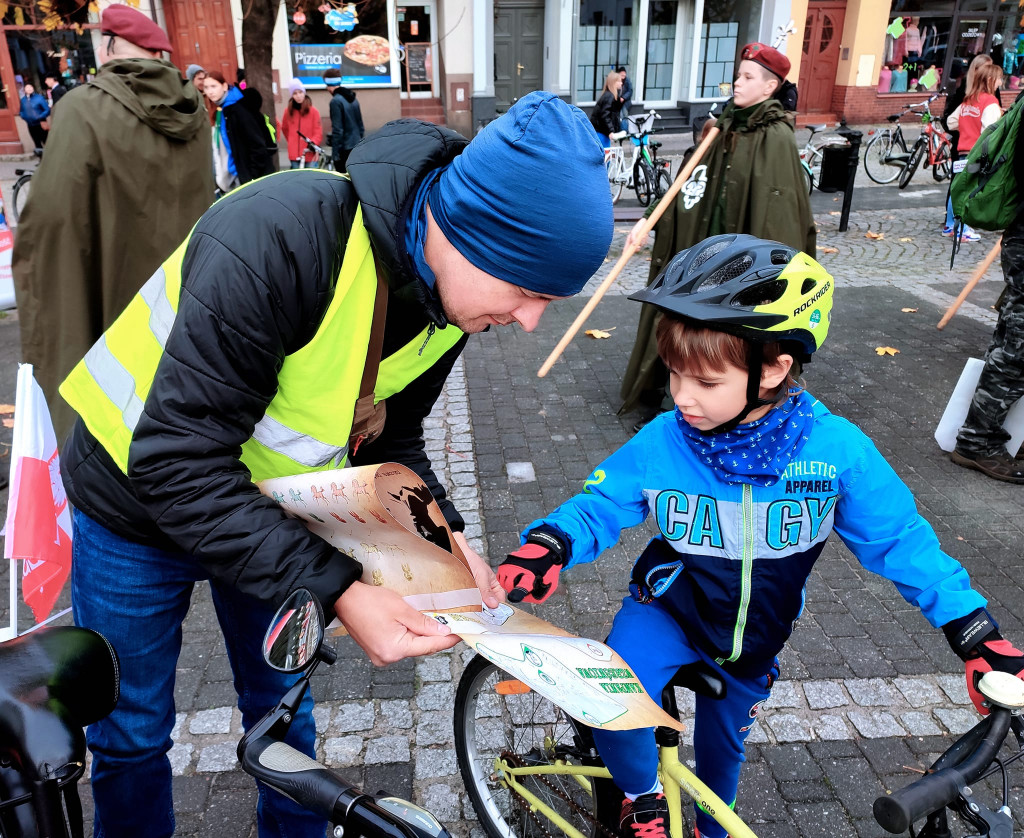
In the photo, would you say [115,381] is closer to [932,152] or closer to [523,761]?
[523,761]

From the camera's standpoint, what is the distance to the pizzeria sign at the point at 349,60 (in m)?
19.2

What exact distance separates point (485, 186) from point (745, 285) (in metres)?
0.79

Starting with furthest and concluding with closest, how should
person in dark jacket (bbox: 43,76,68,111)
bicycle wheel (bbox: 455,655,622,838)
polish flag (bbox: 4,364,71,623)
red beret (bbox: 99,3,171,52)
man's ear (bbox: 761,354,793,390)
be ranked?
1. person in dark jacket (bbox: 43,76,68,111)
2. red beret (bbox: 99,3,171,52)
3. polish flag (bbox: 4,364,71,623)
4. bicycle wheel (bbox: 455,655,622,838)
5. man's ear (bbox: 761,354,793,390)

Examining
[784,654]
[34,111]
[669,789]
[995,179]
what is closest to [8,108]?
[34,111]

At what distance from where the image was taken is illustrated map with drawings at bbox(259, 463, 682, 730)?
4.67 feet

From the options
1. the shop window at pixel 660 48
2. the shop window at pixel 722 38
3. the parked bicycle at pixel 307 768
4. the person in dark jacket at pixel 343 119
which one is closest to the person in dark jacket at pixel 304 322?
the parked bicycle at pixel 307 768

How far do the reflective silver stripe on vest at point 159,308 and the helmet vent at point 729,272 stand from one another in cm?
122

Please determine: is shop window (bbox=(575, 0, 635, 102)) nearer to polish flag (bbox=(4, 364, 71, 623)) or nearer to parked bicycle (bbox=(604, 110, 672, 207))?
parked bicycle (bbox=(604, 110, 672, 207))

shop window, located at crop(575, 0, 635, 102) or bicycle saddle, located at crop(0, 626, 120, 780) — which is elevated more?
shop window, located at crop(575, 0, 635, 102)

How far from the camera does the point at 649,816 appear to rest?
2020 millimetres

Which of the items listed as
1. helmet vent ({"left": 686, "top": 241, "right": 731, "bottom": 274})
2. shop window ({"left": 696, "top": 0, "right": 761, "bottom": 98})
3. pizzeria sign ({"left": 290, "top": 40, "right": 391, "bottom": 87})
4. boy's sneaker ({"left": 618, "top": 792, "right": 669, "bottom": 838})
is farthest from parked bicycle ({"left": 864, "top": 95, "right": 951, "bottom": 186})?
boy's sneaker ({"left": 618, "top": 792, "right": 669, "bottom": 838})

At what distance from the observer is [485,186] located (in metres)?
1.42

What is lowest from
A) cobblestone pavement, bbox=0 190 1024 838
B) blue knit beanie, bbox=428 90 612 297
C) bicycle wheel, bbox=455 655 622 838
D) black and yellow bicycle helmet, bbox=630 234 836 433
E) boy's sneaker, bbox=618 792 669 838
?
cobblestone pavement, bbox=0 190 1024 838

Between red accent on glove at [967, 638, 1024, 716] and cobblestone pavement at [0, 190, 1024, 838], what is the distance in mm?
Answer: 1207
